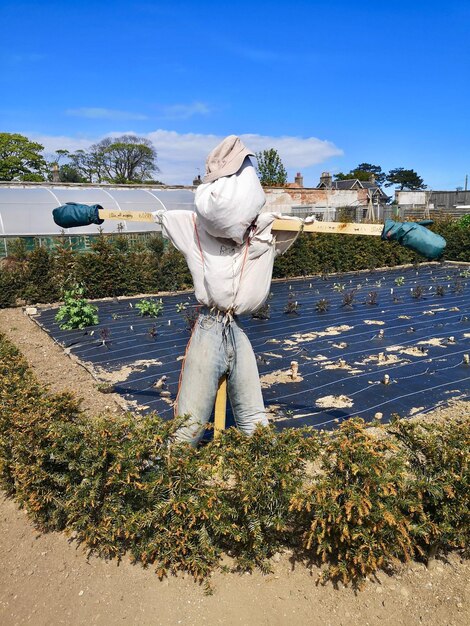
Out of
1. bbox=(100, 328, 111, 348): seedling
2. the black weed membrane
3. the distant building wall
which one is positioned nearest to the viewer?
the black weed membrane

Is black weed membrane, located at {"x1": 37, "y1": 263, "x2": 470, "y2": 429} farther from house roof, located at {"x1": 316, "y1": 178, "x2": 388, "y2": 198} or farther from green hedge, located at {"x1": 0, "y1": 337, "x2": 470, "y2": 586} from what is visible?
house roof, located at {"x1": 316, "y1": 178, "x2": 388, "y2": 198}

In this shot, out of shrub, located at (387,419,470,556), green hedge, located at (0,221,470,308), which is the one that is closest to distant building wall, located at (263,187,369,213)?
green hedge, located at (0,221,470,308)

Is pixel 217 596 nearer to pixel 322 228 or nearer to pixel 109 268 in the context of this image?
pixel 322 228

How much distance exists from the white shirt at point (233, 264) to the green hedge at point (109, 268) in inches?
291

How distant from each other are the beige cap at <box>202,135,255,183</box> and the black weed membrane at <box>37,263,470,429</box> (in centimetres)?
239

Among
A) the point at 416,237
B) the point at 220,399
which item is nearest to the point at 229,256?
the point at 220,399

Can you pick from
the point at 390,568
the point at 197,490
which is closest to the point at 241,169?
the point at 197,490

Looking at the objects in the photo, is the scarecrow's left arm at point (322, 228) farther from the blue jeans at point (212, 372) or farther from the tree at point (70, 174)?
the tree at point (70, 174)

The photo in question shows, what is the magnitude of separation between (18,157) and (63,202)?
85.8 feet

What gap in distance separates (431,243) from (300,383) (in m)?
2.68

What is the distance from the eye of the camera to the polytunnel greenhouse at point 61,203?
1266cm

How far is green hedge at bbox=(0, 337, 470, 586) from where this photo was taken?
7.21 feet

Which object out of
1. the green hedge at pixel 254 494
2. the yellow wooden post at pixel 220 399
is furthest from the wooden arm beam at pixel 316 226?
the green hedge at pixel 254 494

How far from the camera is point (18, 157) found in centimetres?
3650
